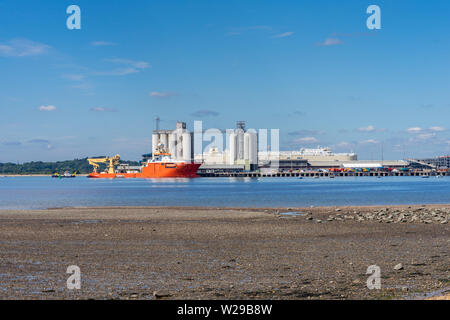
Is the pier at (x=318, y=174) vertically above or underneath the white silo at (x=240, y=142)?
underneath

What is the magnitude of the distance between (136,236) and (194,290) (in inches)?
373

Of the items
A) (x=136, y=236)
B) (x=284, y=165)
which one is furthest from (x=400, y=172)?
(x=136, y=236)

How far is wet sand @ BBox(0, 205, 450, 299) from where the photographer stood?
9.64 m

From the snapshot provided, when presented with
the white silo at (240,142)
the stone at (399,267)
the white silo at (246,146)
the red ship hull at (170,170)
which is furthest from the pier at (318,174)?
the stone at (399,267)

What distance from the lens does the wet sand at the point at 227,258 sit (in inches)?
380

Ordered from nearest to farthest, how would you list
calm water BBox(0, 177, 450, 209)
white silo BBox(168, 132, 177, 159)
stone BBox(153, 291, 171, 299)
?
stone BBox(153, 291, 171, 299)
calm water BBox(0, 177, 450, 209)
white silo BBox(168, 132, 177, 159)

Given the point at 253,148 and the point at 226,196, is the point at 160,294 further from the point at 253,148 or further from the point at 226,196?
the point at 253,148

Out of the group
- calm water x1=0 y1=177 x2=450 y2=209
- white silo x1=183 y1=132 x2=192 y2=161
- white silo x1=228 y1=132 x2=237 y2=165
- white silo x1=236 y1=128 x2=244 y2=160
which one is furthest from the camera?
white silo x1=228 y1=132 x2=237 y2=165

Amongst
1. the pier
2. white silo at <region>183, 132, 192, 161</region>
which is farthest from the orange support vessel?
white silo at <region>183, 132, 192, 161</region>

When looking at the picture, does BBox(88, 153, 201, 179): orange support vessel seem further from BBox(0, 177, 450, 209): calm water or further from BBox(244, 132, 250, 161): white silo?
BBox(0, 177, 450, 209): calm water

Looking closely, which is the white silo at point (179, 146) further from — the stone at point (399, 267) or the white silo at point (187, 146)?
the stone at point (399, 267)

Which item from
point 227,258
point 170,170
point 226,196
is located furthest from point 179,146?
point 227,258
